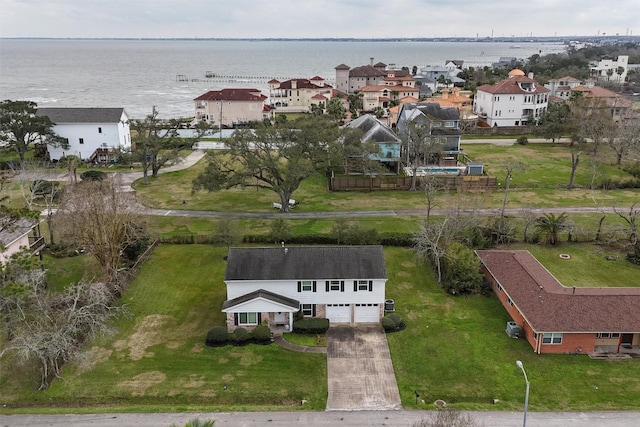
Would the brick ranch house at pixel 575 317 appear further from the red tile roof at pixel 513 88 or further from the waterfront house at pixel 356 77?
the waterfront house at pixel 356 77

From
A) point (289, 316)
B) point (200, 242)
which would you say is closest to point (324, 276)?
point (289, 316)

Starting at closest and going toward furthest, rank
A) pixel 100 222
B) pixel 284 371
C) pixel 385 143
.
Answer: pixel 284 371, pixel 100 222, pixel 385 143

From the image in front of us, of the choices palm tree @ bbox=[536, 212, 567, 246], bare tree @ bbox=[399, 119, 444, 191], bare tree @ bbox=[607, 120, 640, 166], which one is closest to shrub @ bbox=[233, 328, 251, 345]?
palm tree @ bbox=[536, 212, 567, 246]

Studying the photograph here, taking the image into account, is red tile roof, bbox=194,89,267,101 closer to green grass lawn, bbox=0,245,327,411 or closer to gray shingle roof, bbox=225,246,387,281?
green grass lawn, bbox=0,245,327,411

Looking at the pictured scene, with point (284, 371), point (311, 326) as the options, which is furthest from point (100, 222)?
point (284, 371)

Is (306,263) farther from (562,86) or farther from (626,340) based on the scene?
(562,86)

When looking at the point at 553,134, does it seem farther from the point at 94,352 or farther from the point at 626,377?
the point at 94,352
